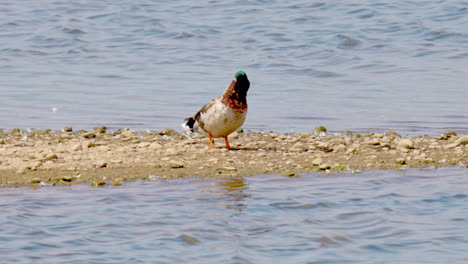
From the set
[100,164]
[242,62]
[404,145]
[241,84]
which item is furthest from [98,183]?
[242,62]

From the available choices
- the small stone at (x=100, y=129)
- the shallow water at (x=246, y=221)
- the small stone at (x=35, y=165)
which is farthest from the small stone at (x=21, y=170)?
the small stone at (x=100, y=129)

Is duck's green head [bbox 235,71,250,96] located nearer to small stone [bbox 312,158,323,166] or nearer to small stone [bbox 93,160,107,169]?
small stone [bbox 312,158,323,166]

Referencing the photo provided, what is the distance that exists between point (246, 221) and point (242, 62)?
1446 centimetres

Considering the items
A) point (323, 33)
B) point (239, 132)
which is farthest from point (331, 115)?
point (323, 33)

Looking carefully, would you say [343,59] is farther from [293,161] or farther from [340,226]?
[340,226]

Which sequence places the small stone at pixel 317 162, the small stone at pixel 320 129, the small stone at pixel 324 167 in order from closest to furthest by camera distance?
the small stone at pixel 324 167 → the small stone at pixel 317 162 → the small stone at pixel 320 129

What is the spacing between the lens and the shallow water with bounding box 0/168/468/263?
21.9 ft

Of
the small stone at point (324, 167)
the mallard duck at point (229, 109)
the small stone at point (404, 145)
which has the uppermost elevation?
the mallard duck at point (229, 109)

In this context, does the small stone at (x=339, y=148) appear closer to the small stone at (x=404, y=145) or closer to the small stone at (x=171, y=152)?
the small stone at (x=404, y=145)

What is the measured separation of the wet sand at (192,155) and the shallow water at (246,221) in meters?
0.43

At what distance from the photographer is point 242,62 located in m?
21.8

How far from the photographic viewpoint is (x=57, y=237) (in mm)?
6992

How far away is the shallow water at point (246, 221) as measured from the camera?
21.9 ft

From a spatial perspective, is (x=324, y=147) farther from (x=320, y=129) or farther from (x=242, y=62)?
(x=242, y=62)
